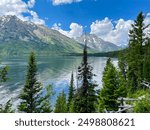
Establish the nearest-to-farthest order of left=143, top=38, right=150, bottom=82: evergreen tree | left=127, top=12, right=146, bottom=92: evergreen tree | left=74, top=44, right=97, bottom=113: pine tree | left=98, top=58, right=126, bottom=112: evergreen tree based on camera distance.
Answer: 1. left=74, top=44, right=97, bottom=113: pine tree
2. left=98, top=58, right=126, bottom=112: evergreen tree
3. left=127, top=12, right=146, bottom=92: evergreen tree
4. left=143, top=38, right=150, bottom=82: evergreen tree

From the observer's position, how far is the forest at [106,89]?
1354cm

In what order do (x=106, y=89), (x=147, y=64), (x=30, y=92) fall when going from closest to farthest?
(x=106, y=89)
(x=30, y=92)
(x=147, y=64)

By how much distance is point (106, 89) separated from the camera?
27125mm

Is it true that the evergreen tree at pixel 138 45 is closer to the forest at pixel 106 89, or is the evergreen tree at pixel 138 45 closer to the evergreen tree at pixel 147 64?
the forest at pixel 106 89

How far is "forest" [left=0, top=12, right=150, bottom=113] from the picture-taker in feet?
44.4

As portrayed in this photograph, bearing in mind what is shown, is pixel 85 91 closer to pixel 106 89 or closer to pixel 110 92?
pixel 106 89

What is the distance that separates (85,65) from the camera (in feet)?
75.2

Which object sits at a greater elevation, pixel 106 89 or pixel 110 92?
pixel 106 89

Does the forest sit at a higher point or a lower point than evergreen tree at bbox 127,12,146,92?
lower

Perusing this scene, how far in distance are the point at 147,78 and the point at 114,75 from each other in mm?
18181

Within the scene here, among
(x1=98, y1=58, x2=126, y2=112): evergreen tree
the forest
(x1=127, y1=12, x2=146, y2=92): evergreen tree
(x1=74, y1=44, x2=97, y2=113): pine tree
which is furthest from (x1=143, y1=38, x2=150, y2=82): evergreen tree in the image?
(x1=74, y1=44, x2=97, y2=113): pine tree

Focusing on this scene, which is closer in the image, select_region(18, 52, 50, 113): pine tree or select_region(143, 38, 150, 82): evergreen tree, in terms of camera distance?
select_region(18, 52, 50, 113): pine tree

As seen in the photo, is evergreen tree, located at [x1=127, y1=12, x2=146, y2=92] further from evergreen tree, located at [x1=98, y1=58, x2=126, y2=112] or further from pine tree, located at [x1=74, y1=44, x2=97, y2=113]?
pine tree, located at [x1=74, y1=44, x2=97, y2=113]

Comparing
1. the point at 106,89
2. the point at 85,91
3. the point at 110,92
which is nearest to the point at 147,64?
the point at 106,89
